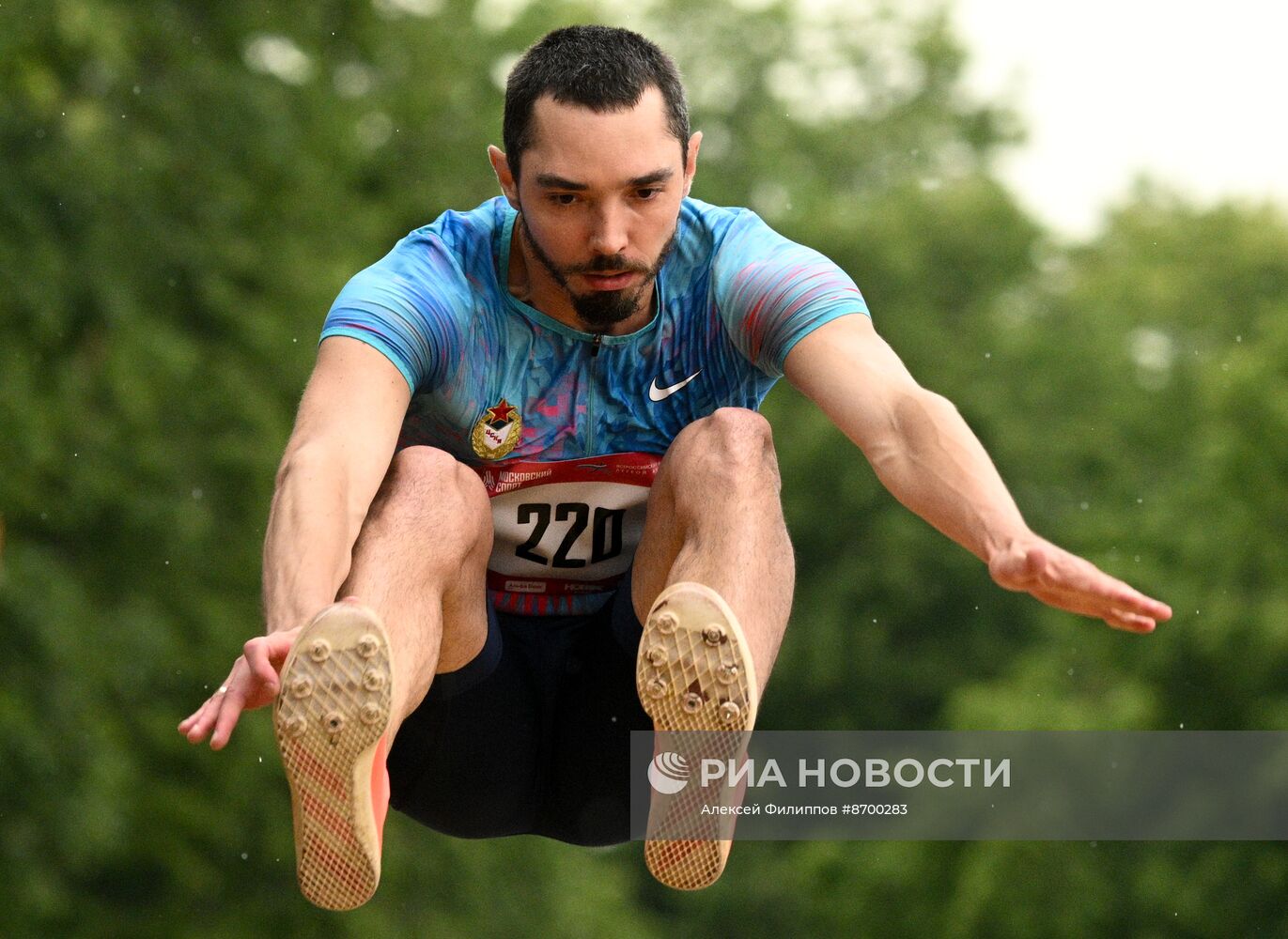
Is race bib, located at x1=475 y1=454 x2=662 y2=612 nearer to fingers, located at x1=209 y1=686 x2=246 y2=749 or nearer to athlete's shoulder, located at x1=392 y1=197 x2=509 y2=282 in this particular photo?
athlete's shoulder, located at x1=392 y1=197 x2=509 y2=282

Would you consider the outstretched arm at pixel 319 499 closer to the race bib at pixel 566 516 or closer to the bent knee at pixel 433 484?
the bent knee at pixel 433 484

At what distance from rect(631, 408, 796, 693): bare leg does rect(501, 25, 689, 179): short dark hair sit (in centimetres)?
62

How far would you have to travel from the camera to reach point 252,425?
1325cm

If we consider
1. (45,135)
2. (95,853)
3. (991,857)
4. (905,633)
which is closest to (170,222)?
(45,135)

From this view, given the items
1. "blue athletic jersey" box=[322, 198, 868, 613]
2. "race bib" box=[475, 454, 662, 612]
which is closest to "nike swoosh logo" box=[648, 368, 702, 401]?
"blue athletic jersey" box=[322, 198, 868, 613]

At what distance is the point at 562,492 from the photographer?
431cm

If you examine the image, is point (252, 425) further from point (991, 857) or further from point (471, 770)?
point (471, 770)

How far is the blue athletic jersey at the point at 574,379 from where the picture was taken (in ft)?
13.7

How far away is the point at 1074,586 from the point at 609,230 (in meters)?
1.17

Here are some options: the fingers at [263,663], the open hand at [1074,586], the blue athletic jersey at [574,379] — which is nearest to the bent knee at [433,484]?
the blue athletic jersey at [574,379]

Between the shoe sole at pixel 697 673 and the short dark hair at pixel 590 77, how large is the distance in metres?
1.01

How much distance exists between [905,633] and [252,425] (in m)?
8.10

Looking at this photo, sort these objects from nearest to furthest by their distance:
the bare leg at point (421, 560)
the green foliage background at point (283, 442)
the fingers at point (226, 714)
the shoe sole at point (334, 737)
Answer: the fingers at point (226, 714)
the shoe sole at point (334, 737)
the bare leg at point (421, 560)
the green foliage background at point (283, 442)

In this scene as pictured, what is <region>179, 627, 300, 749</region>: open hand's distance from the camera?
3363 millimetres
